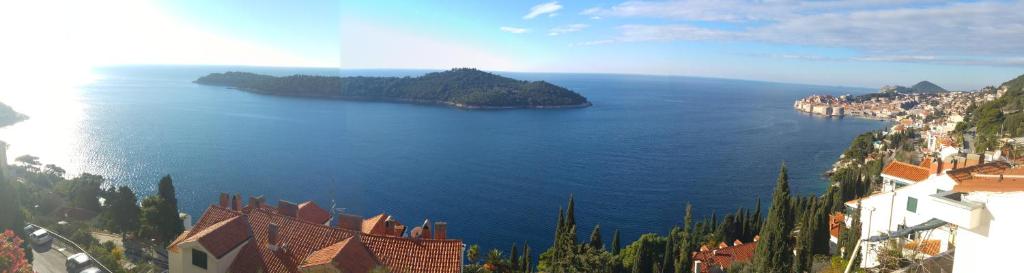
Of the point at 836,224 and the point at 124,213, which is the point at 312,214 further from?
the point at 836,224

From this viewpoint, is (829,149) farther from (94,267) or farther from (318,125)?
(94,267)

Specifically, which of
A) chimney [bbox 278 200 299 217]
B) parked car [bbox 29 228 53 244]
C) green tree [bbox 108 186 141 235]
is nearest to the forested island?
green tree [bbox 108 186 141 235]

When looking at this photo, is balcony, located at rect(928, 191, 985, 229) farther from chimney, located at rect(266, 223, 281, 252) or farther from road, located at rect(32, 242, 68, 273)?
road, located at rect(32, 242, 68, 273)

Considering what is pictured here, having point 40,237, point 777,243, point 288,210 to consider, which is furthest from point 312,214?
point 777,243

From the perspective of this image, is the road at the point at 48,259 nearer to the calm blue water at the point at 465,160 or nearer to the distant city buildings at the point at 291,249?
the distant city buildings at the point at 291,249

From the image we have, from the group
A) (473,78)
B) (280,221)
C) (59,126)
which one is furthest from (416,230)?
(473,78)

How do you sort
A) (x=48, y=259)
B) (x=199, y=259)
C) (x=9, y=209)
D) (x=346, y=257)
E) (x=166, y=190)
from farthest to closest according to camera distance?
(x=166, y=190)
(x=9, y=209)
(x=48, y=259)
(x=199, y=259)
(x=346, y=257)
